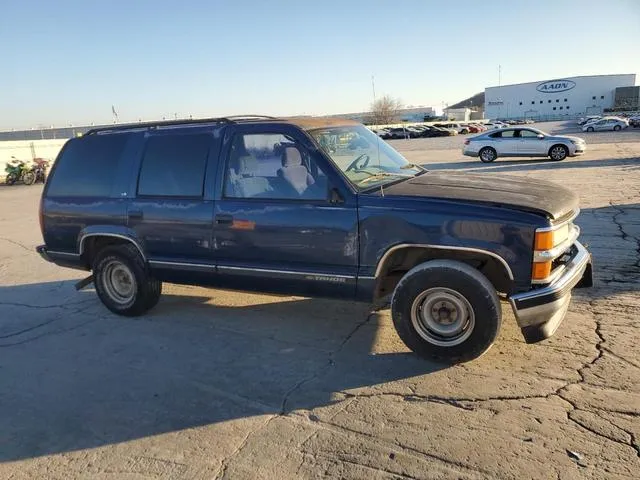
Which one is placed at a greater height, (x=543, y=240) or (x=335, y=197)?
(x=335, y=197)

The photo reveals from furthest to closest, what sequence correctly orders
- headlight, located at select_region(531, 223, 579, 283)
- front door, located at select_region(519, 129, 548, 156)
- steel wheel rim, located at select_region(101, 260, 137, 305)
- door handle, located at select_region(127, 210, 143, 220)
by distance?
1. front door, located at select_region(519, 129, 548, 156)
2. steel wheel rim, located at select_region(101, 260, 137, 305)
3. door handle, located at select_region(127, 210, 143, 220)
4. headlight, located at select_region(531, 223, 579, 283)

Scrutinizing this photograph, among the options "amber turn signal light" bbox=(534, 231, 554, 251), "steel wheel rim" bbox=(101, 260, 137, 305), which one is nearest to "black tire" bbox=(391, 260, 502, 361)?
"amber turn signal light" bbox=(534, 231, 554, 251)

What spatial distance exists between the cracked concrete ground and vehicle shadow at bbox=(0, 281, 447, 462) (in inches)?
0.6

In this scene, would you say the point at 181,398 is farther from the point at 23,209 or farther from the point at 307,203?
the point at 23,209

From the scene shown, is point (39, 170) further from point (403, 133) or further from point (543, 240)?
point (403, 133)

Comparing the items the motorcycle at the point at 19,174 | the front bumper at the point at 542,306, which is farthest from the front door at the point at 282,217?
the motorcycle at the point at 19,174

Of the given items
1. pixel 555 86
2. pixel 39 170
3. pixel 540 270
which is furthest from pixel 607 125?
pixel 555 86

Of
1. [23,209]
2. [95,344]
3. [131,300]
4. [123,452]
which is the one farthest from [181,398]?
[23,209]

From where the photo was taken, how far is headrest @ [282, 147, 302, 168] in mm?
4352

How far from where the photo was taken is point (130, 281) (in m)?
5.43

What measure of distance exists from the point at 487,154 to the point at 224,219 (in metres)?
20.3

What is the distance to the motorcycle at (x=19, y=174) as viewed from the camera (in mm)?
23172

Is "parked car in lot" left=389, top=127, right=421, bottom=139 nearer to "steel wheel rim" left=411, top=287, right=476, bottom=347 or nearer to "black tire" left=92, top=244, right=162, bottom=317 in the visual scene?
"black tire" left=92, top=244, right=162, bottom=317

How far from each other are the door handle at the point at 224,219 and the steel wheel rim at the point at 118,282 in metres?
1.44
